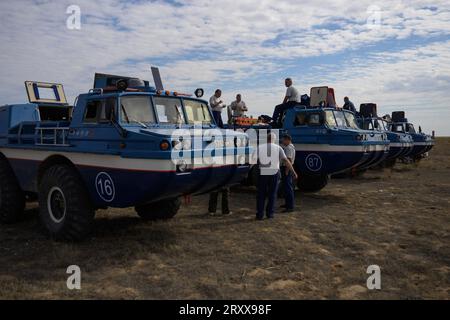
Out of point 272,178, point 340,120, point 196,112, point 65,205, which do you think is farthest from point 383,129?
point 65,205

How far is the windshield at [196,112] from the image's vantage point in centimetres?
643

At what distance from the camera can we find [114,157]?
5.18 meters

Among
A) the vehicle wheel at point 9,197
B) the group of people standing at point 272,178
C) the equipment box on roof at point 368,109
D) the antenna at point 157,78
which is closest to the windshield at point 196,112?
the group of people standing at point 272,178

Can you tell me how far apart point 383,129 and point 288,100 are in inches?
236

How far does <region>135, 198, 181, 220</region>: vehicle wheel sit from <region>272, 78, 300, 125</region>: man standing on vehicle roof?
474 cm

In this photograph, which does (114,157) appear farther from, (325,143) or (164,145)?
(325,143)

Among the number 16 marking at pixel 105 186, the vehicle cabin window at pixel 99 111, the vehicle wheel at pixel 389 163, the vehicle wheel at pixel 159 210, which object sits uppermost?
the vehicle cabin window at pixel 99 111

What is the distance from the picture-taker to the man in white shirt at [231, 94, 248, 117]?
12.4 m

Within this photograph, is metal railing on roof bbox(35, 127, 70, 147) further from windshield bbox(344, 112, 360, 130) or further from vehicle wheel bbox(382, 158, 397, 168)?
vehicle wheel bbox(382, 158, 397, 168)

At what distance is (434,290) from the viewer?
13.6 feet

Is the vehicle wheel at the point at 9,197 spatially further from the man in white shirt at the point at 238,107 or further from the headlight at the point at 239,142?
the man in white shirt at the point at 238,107

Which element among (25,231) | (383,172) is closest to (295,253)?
(25,231)

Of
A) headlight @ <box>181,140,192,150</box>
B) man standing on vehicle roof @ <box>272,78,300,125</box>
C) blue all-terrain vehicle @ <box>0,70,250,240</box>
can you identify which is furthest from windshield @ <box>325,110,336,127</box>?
headlight @ <box>181,140,192,150</box>

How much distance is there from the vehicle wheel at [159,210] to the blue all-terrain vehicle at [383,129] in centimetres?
914
